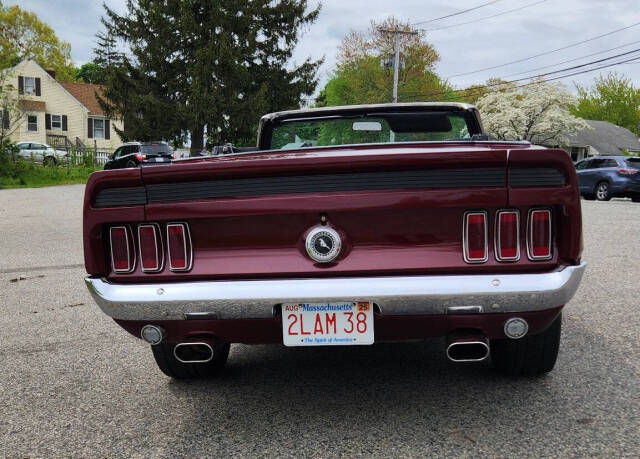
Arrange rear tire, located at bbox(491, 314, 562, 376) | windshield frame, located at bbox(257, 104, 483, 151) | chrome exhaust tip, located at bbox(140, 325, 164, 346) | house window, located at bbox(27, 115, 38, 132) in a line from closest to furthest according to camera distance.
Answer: chrome exhaust tip, located at bbox(140, 325, 164, 346)
rear tire, located at bbox(491, 314, 562, 376)
windshield frame, located at bbox(257, 104, 483, 151)
house window, located at bbox(27, 115, 38, 132)

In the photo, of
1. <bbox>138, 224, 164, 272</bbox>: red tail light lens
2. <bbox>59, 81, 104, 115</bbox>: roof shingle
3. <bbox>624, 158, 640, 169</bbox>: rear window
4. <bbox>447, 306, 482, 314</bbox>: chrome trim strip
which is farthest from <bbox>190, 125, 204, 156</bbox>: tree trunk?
<bbox>447, 306, 482, 314</bbox>: chrome trim strip

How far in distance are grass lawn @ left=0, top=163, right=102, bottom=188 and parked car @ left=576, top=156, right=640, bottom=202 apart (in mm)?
19059

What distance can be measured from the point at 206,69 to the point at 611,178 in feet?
64.5

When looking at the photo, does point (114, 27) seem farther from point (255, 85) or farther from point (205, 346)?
point (205, 346)

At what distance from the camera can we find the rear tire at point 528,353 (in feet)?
10.3

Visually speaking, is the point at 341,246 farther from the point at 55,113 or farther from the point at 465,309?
the point at 55,113

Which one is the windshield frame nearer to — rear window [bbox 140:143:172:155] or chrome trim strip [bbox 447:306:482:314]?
chrome trim strip [bbox 447:306:482:314]

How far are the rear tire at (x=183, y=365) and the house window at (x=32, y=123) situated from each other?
4987 centimetres

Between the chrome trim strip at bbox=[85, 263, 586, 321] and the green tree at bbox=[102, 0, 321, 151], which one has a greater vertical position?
the green tree at bbox=[102, 0, 321, 151]

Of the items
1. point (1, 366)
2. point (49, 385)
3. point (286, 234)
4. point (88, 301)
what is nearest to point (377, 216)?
point (286, 234)

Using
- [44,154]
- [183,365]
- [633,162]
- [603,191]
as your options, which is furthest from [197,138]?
[183,365]

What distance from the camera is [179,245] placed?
2.72 metres

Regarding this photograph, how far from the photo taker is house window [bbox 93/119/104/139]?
165ft

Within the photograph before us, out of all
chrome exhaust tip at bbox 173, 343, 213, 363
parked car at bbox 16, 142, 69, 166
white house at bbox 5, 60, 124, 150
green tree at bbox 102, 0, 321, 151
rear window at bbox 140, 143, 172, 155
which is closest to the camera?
chrome exhaust tip at bbox 173, 343, 213, 363
